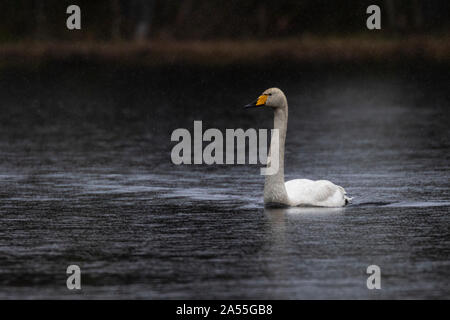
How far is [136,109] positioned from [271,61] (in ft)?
49.0

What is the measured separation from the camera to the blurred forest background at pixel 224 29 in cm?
4972

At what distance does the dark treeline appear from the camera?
53531mm

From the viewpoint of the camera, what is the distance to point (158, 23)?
57.2 m

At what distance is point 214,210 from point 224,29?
39.8m

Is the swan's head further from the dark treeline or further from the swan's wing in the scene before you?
the dark treeline

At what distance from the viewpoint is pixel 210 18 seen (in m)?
56.5

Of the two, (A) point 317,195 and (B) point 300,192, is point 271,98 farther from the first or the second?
(A) point 317,195

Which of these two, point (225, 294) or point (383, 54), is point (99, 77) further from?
point (225, 294)

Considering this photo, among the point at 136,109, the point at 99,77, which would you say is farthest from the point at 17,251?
the point at 99,77

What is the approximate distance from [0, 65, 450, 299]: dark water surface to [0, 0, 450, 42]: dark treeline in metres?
20.9

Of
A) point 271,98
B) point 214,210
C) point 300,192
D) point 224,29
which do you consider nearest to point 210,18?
point 224,29

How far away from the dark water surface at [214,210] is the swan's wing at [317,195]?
23 cm

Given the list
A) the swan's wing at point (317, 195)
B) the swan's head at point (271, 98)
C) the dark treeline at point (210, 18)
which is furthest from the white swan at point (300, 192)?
the dark treeline at point (210, 18)

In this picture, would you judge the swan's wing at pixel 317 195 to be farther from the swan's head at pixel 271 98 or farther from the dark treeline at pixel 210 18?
the dark treeline at pixel 210 18
